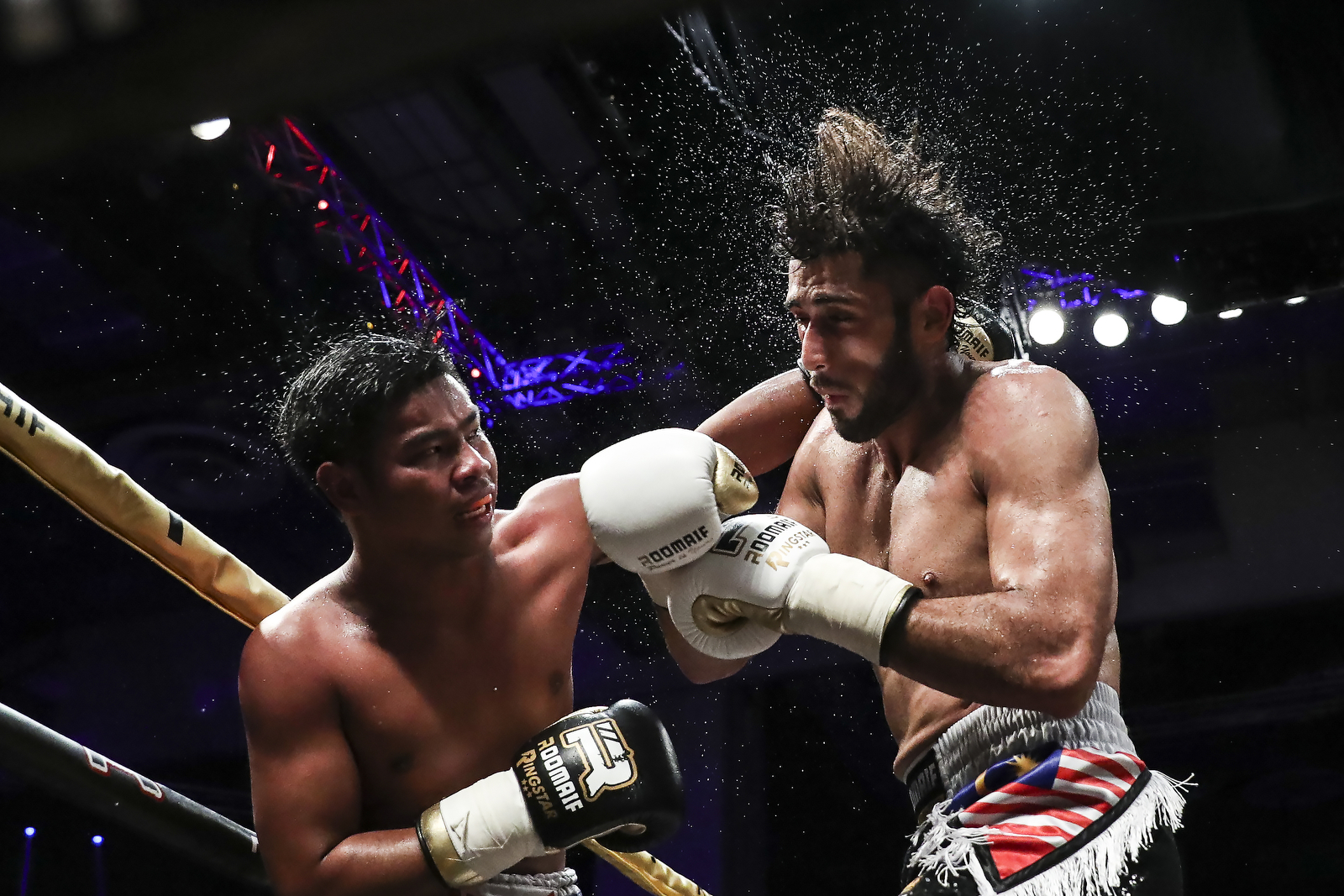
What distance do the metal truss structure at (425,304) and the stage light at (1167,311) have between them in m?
2.36

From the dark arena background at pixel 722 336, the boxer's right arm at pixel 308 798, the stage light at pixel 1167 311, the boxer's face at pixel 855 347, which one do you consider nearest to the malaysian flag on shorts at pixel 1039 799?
the boxer's face at pixel 855 347

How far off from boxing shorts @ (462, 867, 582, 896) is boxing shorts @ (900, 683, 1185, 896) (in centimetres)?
57

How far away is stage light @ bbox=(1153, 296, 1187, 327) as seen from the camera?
495 cm

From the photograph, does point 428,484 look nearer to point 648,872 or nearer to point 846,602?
point 846,602

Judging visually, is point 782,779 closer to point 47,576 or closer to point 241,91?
point 47,576

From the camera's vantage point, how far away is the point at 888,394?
1.91 metres

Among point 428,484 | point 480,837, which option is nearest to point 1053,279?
point 428,484

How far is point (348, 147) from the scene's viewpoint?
16.7 feet

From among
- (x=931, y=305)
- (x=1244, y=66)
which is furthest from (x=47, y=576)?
(x=1244, y=66)

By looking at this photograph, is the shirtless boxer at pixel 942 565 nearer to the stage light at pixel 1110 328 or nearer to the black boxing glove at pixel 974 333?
the black boxing glove at pixel 974 333

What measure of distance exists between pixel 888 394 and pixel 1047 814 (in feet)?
2.27

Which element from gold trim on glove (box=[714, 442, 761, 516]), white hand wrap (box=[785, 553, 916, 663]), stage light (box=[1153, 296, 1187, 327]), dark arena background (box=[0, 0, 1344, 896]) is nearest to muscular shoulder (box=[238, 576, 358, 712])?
gold trim on glove (box=[714, 442, 761, 516])

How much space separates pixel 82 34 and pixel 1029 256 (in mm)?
4931

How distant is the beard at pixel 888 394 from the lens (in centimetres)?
190
